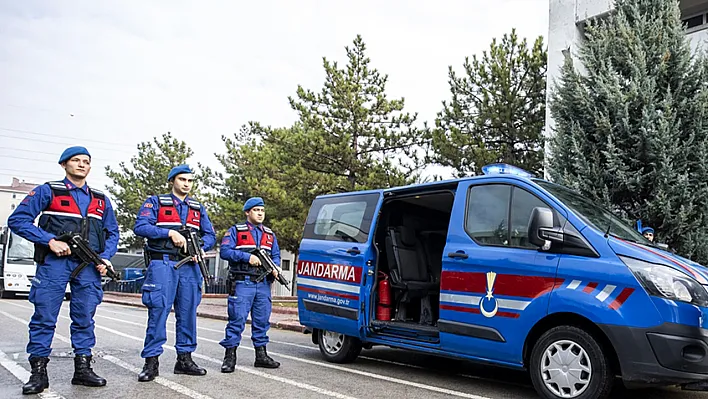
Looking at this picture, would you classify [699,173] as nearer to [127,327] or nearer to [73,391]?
[73,391]

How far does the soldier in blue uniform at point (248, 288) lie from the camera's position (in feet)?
22.5

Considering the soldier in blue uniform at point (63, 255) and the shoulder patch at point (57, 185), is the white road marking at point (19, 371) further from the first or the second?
the shoulder patch at point (57, 185)

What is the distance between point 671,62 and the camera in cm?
947

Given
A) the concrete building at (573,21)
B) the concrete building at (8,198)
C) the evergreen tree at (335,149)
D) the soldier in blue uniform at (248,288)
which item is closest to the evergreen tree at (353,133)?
the evergreen tree at (335,149)

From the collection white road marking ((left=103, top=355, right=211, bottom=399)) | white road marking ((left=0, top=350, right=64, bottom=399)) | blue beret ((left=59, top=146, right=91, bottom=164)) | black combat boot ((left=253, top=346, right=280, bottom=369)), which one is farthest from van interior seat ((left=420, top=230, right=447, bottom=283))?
white road marking ((left=0, top=350, right=64, bottom=399))

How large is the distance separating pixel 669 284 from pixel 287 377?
3.83 metres

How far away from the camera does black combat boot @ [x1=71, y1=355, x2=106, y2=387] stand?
5.65 metres

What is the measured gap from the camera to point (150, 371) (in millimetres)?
6074

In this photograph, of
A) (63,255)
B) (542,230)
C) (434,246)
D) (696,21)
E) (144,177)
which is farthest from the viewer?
(144,177)

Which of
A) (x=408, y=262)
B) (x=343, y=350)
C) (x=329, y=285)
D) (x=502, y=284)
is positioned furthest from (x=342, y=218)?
(x=502, y=284)

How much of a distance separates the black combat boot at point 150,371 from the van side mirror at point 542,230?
3.89 m

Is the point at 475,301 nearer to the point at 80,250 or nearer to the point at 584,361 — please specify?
the point at 584,361

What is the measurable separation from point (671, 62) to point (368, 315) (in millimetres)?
6401

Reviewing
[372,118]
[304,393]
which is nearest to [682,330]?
[304,393]
